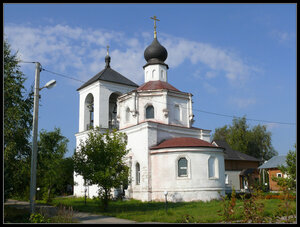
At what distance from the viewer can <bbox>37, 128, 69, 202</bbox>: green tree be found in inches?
1057

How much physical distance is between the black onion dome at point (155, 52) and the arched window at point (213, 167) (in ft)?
37.8

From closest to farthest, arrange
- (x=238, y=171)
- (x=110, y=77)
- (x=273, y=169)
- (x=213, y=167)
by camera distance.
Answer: (x=213, y=167), (x=110, y=77), (x=273, y=169), (x=238, y=171)

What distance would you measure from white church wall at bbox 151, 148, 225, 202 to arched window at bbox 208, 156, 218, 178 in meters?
0.31

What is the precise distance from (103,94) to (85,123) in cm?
395

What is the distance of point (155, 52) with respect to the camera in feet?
100

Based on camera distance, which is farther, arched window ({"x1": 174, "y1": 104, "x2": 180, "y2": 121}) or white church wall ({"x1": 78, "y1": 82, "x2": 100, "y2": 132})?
white church wall ({"x1": 78, "y1": 82, "x2": 100, "y2": 132})

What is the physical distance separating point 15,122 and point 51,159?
1345 centimetres

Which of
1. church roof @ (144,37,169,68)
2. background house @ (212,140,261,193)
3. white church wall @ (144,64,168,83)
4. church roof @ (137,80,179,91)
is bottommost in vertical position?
background house @ (212,140,261,193)

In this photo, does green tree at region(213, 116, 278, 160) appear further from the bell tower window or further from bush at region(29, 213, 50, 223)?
bush at region(29, 213, 50, 223)

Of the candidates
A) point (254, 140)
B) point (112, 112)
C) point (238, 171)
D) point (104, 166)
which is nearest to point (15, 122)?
point (104, 166)

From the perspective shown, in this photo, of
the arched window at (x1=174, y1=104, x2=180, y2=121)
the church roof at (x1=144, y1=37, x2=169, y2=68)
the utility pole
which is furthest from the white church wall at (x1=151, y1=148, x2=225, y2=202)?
the utility pole

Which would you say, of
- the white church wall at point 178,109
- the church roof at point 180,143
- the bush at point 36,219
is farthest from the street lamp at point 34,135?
the white church wall at point 178,109

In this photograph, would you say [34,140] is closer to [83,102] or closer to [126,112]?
[126,112]

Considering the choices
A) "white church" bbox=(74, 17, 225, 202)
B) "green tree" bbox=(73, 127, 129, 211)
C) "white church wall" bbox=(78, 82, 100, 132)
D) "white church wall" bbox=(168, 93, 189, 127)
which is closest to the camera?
"green tree" bbox=(73, 127, 129, 211)
